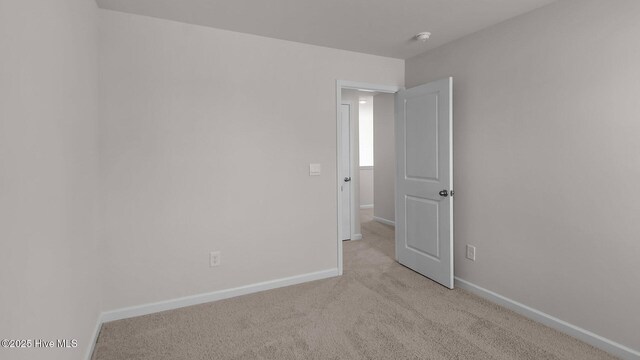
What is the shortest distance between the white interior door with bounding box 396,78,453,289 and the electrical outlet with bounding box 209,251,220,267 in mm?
2027

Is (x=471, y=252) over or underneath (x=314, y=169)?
underneath

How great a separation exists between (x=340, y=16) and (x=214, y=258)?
89.1 inches

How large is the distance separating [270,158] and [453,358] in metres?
2.10

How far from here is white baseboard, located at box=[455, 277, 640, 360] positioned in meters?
1.98

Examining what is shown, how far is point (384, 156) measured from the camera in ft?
19.4

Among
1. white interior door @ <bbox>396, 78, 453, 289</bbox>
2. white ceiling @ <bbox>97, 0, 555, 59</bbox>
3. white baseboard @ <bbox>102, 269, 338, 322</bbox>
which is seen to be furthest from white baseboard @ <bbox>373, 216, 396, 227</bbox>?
white ceiling @ <bbox>97, 0, 555, 59</bbox>

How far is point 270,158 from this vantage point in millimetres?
2980

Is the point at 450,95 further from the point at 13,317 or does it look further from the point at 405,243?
the point at 13,317

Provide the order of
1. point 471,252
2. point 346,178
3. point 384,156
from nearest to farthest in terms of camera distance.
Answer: point 471,252
point 346,178
point 384,156

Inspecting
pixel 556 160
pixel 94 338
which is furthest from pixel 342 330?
pixel 556 160

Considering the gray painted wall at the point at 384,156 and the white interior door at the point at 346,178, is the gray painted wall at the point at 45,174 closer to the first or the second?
the white interior door at the point at 346,178

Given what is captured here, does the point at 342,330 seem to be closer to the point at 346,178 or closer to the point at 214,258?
the point at 214,258

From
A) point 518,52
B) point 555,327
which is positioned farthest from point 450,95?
point 555,327

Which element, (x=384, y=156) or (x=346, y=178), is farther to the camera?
(x=384, y=156)
